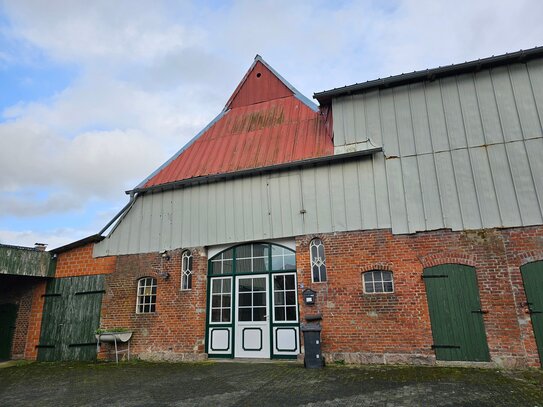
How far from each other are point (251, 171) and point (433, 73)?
216 inches

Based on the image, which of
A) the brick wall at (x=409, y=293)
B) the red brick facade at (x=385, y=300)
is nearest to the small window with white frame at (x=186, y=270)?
the red brick facade at (x=385, y=300)

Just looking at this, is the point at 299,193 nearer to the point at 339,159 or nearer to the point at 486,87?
the point at 339,159

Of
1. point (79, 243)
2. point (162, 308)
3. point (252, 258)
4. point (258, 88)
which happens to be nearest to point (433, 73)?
point (258, 88)

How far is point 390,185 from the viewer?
9398mm

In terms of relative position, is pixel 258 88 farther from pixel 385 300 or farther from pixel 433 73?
pixel 385 300

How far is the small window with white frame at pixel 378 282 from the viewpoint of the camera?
8961 mm

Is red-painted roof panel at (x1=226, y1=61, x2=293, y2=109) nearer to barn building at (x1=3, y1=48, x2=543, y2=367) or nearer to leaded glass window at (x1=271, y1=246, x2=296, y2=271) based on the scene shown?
barn building at (x1=3, y1=48, x2=543, y2=367)

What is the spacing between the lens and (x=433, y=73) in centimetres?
955

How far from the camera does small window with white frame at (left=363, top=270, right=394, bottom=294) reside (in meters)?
8.96

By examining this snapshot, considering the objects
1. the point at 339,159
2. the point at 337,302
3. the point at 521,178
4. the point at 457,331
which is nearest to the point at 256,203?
the point at 339,159

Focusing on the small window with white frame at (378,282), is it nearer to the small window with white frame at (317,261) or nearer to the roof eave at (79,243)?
the small window with white frame at (317,261)

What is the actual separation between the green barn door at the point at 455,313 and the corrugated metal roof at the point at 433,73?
193 inches

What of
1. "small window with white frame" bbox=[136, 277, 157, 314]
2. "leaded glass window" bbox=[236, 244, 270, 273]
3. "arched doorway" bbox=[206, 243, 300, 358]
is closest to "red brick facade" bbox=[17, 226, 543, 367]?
"small window with white frame" bbox=[136, 277, 157, 314]

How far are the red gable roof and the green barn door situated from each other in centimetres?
426
